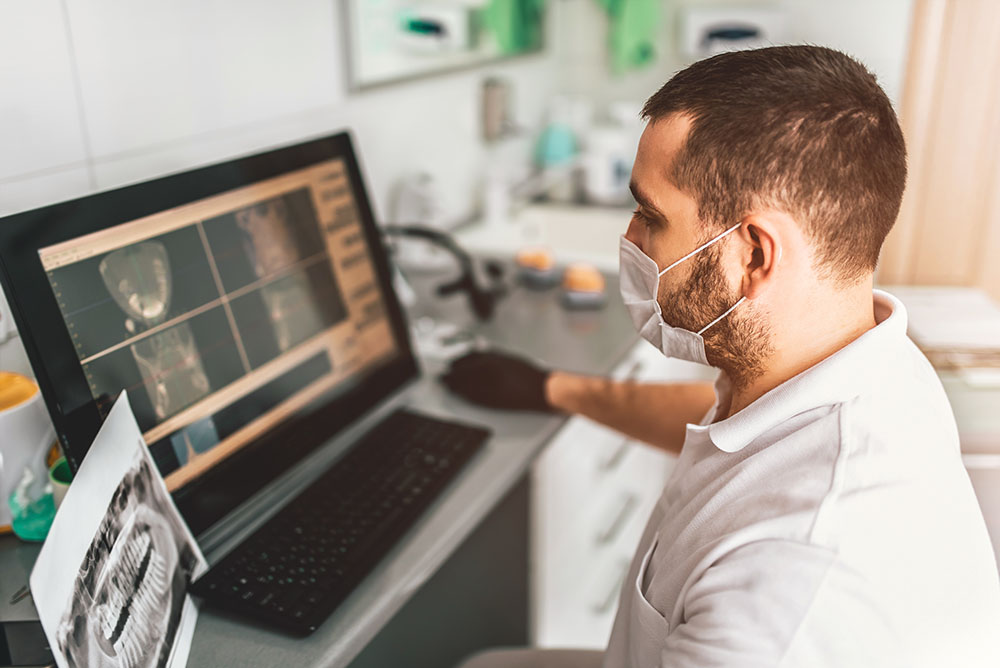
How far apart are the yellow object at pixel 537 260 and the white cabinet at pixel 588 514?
0.28m

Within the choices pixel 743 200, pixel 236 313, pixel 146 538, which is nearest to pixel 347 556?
pixel 146 538

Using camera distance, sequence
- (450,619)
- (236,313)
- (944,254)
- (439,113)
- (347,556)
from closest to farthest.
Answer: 1. (347,556)
2. (236,313)
3. (450,619)
4. (439,113)
5. (944,254)

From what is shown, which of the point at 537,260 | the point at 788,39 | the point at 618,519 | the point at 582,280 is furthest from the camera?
the point at 788,39

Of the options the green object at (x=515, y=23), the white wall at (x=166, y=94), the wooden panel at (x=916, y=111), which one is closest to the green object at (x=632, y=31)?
the green object at (x=515, y=23)

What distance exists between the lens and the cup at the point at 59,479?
97 centimetres

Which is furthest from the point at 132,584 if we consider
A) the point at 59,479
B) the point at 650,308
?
the point at 650,308

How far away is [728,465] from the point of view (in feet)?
2.92

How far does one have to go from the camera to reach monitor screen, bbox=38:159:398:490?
97 cm

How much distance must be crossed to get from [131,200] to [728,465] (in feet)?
2.51

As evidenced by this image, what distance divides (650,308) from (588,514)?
97cm

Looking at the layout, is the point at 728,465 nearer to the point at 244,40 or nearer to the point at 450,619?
the point at 450,619

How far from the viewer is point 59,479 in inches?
38.9

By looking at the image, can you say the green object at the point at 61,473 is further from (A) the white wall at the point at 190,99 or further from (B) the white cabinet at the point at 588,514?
(B) the white cabinet at the point at 588,514

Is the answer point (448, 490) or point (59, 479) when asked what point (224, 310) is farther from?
point (448, 490)
